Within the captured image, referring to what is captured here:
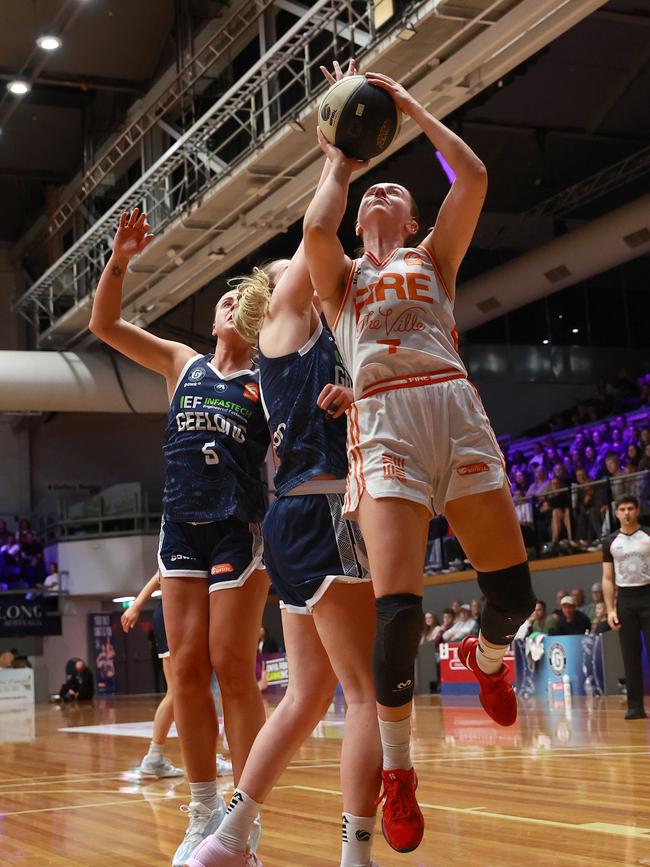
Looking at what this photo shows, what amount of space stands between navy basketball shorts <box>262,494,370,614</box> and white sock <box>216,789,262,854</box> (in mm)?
531

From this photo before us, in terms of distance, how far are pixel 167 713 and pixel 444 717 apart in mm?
4497

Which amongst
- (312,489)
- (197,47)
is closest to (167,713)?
(312,489)

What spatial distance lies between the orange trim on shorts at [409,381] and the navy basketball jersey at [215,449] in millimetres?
863

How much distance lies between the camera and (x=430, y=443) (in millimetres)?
2957

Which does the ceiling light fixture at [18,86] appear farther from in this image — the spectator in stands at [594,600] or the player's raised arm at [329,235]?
the player's raised arm at [329,235]

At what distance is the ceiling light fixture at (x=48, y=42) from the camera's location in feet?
51.7

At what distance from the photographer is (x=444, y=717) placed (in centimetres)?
1061

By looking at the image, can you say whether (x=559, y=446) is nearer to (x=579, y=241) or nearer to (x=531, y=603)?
(x=579, y=241)

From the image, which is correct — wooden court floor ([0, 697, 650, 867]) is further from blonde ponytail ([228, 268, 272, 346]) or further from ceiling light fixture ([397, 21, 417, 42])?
ceiling light fixture ([397, 21, 417, 42])

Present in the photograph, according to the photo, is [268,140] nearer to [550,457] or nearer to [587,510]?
[587,510]

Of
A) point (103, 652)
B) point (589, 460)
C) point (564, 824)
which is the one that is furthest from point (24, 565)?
point (564, 824)

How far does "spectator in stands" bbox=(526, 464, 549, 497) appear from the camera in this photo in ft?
57.7

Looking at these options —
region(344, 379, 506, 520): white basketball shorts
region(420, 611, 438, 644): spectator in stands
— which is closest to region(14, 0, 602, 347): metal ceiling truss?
region(420, 611, 438, 644): spectator in stands

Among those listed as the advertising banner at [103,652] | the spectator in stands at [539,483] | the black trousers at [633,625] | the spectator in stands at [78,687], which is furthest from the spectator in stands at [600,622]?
the advertising banner at [103,652]
